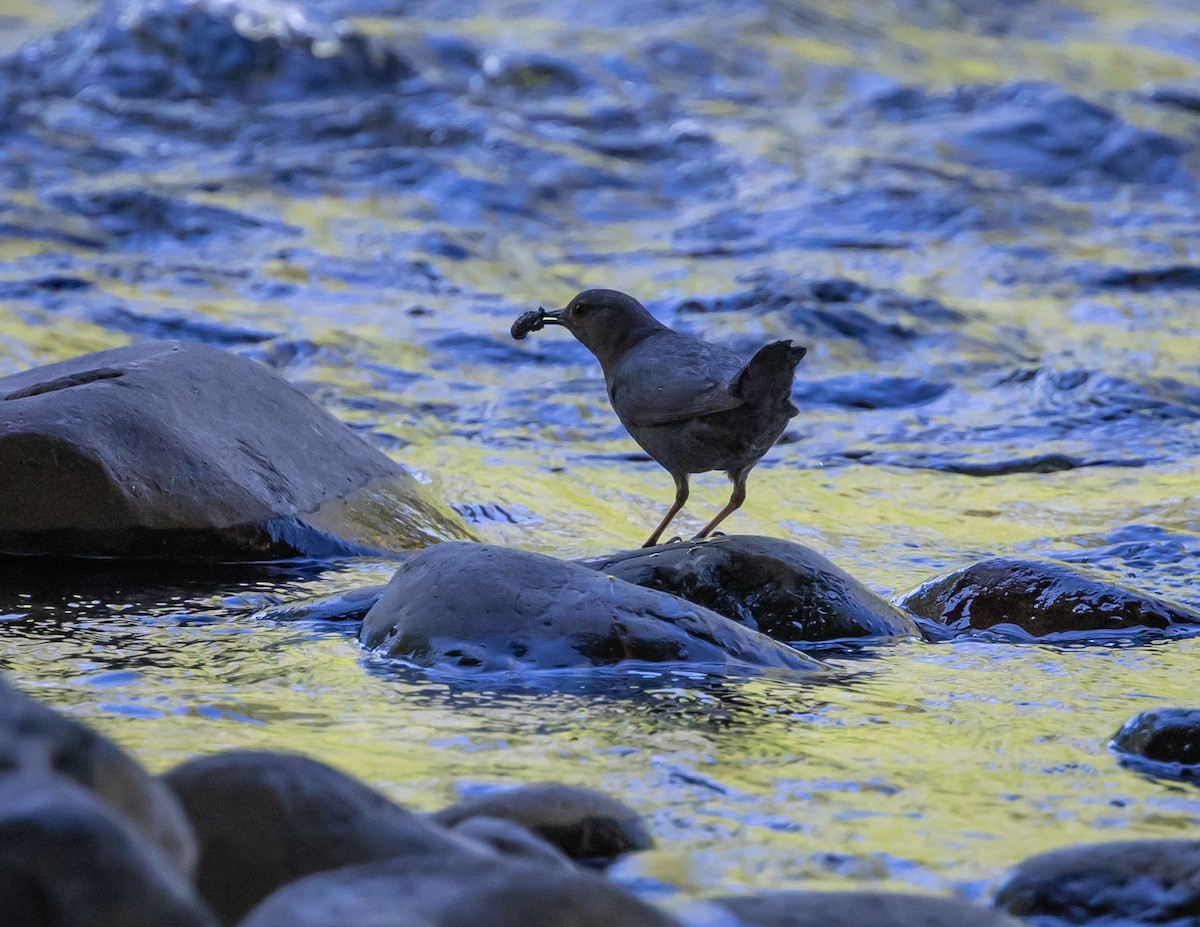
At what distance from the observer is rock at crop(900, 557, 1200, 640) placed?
16.1 ft

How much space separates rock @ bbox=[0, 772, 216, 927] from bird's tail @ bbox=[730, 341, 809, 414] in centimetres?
318

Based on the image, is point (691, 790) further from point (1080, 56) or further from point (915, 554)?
point (1080, 56)

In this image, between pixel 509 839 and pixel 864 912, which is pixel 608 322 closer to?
pixel 509 839

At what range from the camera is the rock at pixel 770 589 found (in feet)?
15.4

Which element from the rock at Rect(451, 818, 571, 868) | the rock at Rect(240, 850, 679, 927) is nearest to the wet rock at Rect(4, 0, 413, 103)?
the rock at Rect(451, 818, 571, 868)

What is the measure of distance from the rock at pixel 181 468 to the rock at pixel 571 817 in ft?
8.69

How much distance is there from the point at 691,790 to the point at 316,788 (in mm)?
1030

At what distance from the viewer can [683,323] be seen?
1039 cm

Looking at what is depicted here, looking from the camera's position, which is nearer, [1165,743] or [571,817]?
[571,817]

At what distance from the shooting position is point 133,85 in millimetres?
15516

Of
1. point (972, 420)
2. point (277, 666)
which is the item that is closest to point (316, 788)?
point (277, 666)

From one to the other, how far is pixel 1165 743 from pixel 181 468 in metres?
3.18

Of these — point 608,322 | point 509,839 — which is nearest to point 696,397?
point 608,322

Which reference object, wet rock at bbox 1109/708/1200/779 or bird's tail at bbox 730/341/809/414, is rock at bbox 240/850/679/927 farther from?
bird's tail at bbox 730/341/809/414
